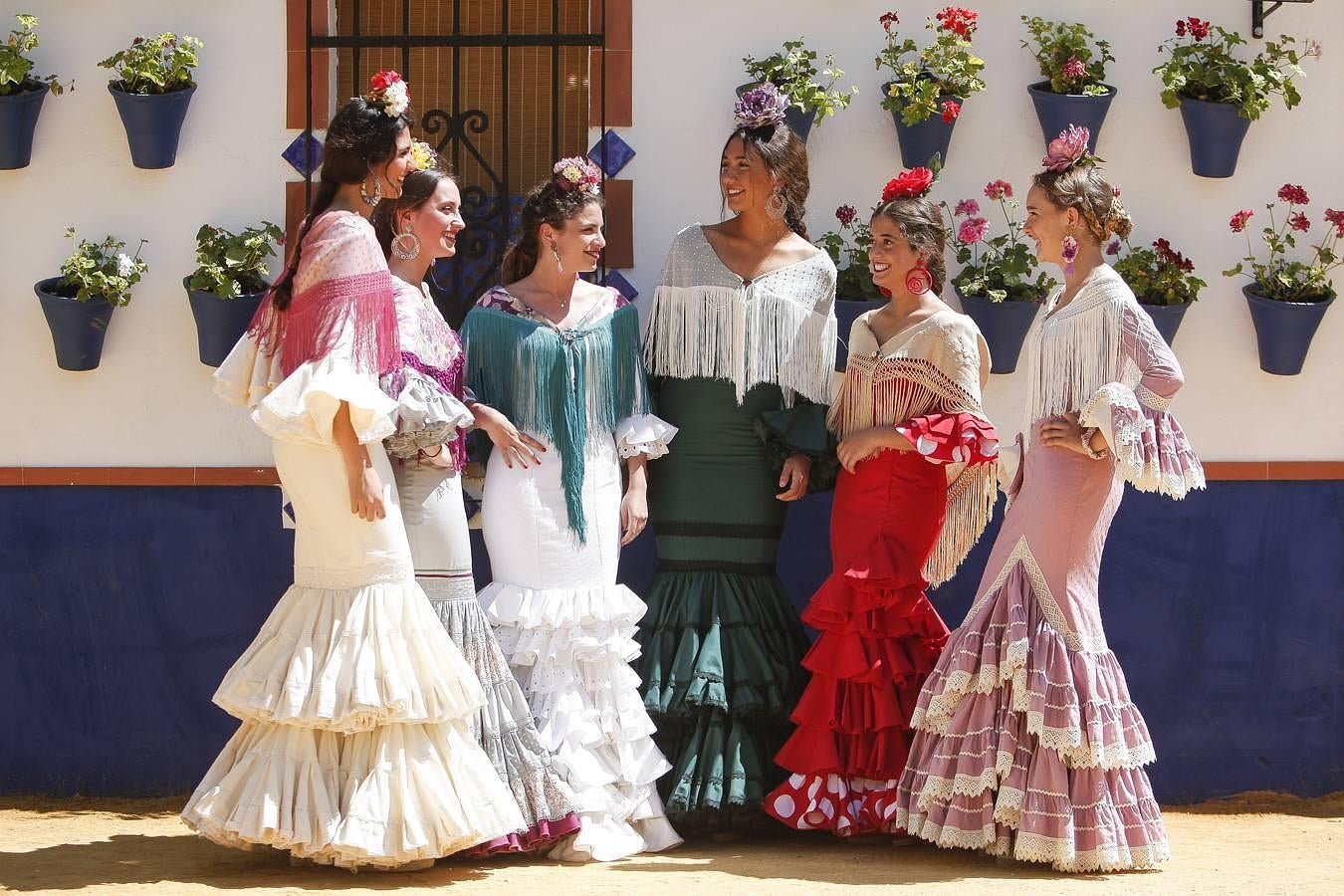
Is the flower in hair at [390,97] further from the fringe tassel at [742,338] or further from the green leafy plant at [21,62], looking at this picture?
the green leafy plant at [21,62]

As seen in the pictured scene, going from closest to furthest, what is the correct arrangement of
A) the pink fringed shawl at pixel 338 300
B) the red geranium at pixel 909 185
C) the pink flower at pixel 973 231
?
1. the pink fringed shawl at pixel 338 300
2. the red geranium at pixel 909 185
3. the pink flower at pixel 973 231

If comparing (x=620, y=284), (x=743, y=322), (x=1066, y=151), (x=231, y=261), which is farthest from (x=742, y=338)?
(x=231, y=261)

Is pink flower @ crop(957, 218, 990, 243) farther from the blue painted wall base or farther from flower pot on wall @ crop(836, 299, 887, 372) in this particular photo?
the blue painted wall base

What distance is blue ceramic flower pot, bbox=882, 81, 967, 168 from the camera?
6172 mm

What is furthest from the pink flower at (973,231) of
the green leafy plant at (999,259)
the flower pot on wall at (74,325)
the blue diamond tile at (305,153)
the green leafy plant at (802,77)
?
the flower pot on wall at (74,325)

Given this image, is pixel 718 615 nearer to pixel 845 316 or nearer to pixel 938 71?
pixel 845 316

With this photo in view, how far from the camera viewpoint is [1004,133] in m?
6.38

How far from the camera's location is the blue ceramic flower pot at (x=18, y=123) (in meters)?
6.25

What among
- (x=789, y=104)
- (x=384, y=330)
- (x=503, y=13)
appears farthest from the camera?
(x=503, y=13)

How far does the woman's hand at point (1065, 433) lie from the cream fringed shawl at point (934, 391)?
1.07 ft

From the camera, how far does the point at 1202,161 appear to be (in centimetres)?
631

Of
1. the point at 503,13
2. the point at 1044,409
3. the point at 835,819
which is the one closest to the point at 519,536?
the point at 835,819

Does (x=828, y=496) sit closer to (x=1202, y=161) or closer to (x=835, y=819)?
(x=835, y=819)

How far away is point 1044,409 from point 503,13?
255 centimetres
